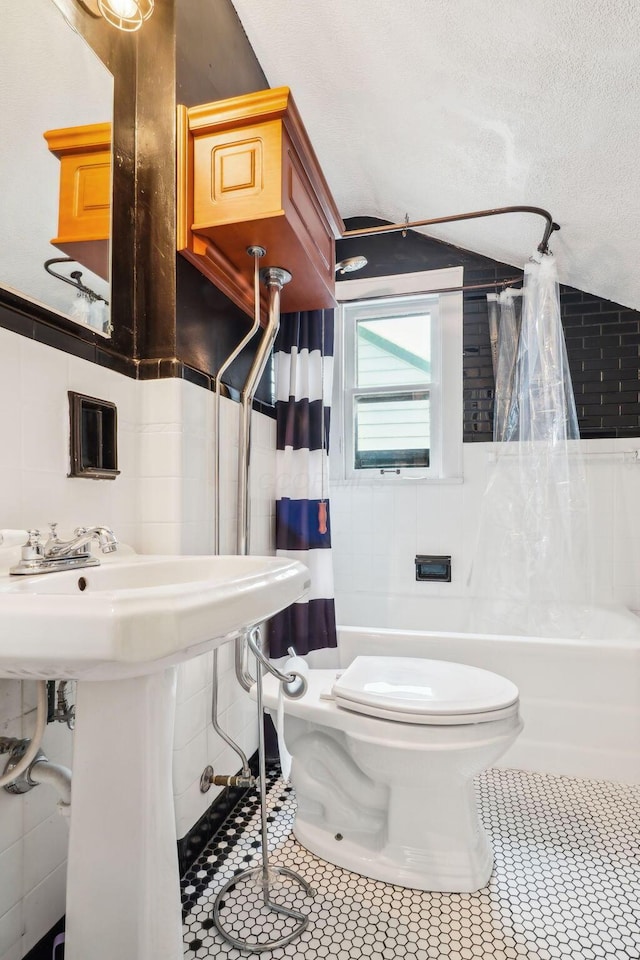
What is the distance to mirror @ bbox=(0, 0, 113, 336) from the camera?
0.95 meters

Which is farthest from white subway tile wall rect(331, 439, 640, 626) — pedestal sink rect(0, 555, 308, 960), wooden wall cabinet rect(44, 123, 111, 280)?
pedestal sink rect(0, 555, 308, 960)

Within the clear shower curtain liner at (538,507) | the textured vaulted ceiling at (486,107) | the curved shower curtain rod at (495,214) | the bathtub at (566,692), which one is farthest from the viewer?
the clear shower curtain liner at (538,507)

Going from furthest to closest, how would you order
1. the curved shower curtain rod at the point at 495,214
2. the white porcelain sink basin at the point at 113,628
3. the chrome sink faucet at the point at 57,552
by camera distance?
the curved shower curtain rod at the point at 495,214, the chrome sink faucet at the point at 57,552, the white porcelain sink basin at the point at 113,628

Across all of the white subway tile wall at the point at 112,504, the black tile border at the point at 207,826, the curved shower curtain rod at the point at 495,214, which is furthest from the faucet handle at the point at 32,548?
the curved shower curtain rod at the point at 495,214

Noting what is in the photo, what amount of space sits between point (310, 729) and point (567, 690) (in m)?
0.90

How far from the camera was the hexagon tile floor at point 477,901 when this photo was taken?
1.07 metres

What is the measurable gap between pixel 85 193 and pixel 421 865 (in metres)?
1.77

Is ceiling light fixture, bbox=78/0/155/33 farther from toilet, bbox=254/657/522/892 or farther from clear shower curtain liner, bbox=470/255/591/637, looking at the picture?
toilet, bbox=254/657/522/892

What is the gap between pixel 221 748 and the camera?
1498mm

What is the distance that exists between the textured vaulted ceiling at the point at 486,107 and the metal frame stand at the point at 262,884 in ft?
5.66

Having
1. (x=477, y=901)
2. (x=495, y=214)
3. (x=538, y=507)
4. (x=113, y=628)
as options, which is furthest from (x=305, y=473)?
(x=113, y=628)

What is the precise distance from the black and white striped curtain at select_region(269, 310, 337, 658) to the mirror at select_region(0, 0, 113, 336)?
0.88 meters

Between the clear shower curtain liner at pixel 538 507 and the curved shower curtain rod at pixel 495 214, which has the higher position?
the curved shower curtain rod at pixel 495 214

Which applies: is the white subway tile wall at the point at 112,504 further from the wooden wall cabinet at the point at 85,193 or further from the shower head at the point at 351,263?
the shower head at the point at 351,263
